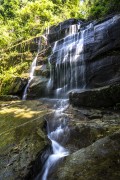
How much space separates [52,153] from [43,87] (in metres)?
5.70

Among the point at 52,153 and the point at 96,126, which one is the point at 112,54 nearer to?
the point at 96,126

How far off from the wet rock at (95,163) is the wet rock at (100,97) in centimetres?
237

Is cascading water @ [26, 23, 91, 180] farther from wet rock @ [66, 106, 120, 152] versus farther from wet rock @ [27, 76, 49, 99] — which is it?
wet rock @ [66, 106, 120, 152]

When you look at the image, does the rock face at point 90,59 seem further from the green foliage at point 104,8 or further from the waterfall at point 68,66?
the green foliage at point 104,8

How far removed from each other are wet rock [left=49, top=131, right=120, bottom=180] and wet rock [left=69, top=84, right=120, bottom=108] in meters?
2.37

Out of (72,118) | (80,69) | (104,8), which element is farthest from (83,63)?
(104,8)

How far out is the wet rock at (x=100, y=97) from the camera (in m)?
5.57

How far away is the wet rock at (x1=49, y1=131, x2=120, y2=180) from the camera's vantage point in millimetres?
2787

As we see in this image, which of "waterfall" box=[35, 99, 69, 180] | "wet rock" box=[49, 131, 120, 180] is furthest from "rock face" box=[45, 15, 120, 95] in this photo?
"wet rock" box=[49, 131, 120, 180]

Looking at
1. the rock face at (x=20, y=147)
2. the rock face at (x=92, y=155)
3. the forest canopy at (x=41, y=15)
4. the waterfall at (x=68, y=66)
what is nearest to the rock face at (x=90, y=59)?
the waterfall at (x=68, y=66)

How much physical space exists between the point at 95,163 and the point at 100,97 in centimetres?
298

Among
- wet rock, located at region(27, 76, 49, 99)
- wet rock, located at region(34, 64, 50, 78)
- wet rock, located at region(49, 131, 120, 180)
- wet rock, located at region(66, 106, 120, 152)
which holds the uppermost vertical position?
wet rock, located at region(34, 64, 50, 78)

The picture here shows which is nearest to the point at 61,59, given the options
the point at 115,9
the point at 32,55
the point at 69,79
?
the point at 69,79

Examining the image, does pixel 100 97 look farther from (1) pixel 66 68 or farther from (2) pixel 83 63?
(1) pixel 66 68
